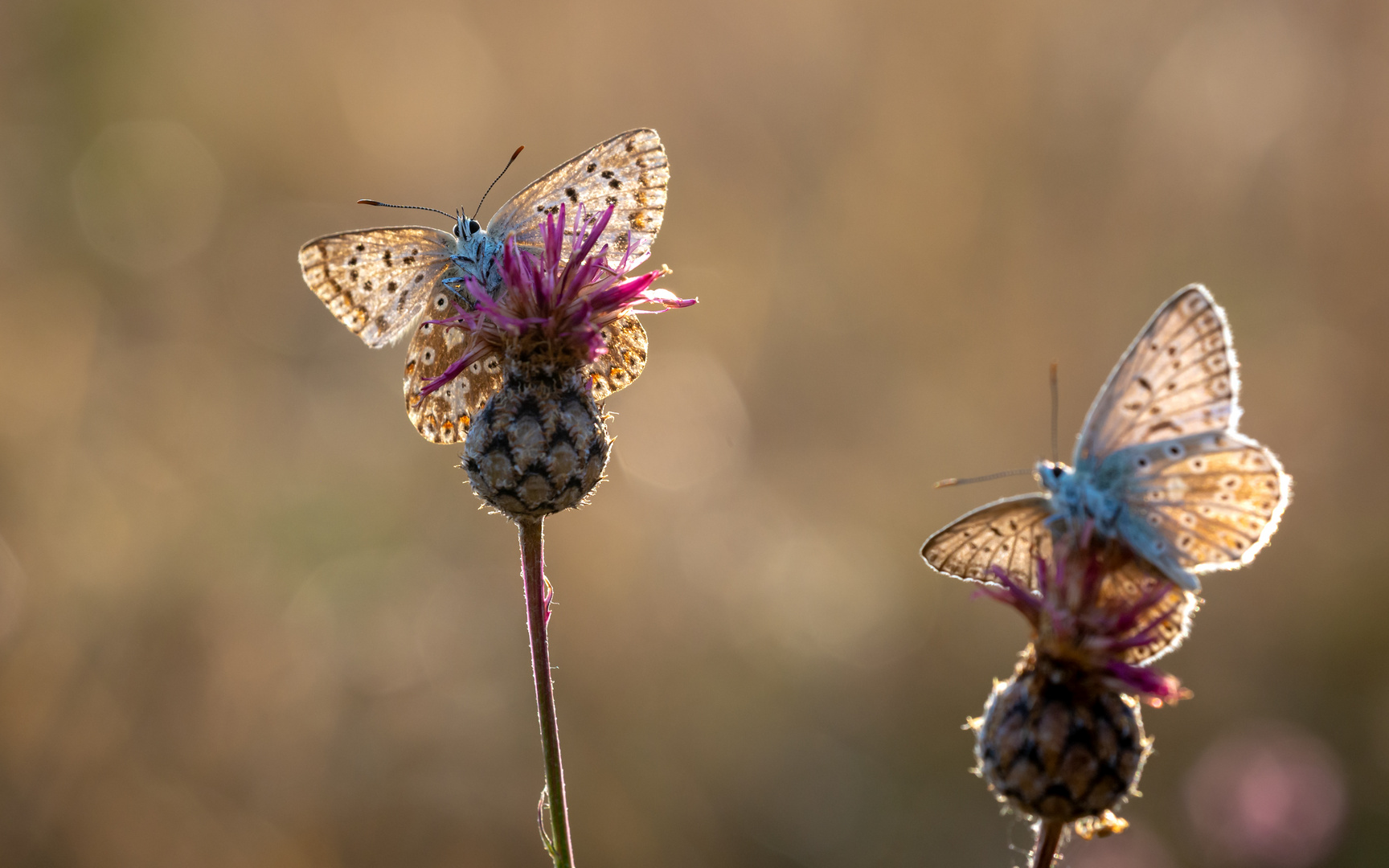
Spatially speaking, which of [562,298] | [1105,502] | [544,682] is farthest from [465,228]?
[1105,502]

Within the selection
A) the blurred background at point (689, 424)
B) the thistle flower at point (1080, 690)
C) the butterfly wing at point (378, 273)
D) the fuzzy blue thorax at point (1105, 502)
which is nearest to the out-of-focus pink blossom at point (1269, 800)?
the blurred background at point (689, 424)

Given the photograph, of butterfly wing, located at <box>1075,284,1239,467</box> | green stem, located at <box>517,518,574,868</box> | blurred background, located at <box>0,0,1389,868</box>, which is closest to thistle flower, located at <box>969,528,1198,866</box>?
butterfly wing, located at <box>1075,284,1239,467</box>

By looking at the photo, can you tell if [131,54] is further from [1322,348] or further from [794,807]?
[1322,348]

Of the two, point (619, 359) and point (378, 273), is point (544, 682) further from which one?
point (378, 273)

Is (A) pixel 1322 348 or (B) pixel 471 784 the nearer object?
(B) pixel 471 784

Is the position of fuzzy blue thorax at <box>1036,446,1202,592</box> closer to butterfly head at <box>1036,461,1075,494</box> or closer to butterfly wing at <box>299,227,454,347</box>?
butterfly head at <box>1036,461,1075,494</box>

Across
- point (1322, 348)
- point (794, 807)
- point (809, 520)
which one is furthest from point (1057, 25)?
point (794, 807)

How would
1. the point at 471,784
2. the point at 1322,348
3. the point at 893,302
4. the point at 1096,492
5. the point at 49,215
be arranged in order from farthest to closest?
the point at 893,302 → the point at 1322,348 → the point at 49,215 → the point at 471,784 → the point at 1096,492
